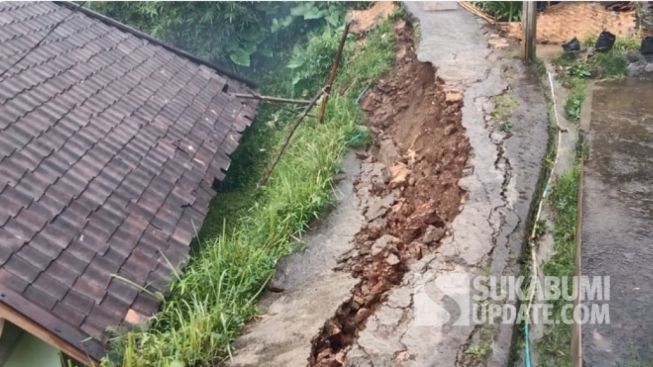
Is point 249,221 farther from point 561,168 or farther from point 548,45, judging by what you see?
point 548,45

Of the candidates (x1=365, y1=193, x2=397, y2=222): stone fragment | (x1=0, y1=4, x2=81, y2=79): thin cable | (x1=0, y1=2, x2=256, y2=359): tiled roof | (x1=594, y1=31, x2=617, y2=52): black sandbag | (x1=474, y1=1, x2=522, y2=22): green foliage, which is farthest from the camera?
(x1=474, y1=1, x2=522, y2=22): green foliage

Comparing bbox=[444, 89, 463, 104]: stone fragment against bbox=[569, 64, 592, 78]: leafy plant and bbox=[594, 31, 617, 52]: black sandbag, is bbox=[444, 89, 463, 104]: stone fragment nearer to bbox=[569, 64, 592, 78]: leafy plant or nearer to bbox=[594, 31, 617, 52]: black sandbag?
bbox=[569, 64, 592, 78]: leafy plant

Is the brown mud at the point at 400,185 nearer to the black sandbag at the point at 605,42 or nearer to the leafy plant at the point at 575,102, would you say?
the leafy plant at the point at 575,102

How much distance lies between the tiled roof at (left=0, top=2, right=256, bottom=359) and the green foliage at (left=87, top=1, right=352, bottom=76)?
83.4 inches

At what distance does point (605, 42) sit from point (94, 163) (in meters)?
5.83

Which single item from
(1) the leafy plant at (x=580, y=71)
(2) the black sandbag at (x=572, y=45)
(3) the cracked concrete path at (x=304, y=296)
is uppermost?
(2) the black sandbag at (x=572, y=45)

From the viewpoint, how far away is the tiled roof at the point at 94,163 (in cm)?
421

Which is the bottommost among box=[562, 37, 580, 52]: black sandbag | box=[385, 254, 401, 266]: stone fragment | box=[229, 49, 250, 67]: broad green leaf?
box=[385, 254, 401, 266]: stone fragment

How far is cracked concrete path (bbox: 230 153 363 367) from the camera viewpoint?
4285 millimetres

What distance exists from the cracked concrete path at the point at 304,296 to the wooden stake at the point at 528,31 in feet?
A: 9.47

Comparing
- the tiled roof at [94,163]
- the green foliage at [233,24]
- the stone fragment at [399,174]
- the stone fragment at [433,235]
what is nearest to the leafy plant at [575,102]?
the stone fragment at [399,174]

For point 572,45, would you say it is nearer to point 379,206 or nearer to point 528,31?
point 528,31

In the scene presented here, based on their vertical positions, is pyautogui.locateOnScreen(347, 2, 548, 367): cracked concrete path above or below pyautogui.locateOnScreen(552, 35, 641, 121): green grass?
below

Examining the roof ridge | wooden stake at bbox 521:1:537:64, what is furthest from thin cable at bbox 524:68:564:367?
the roof ridge
